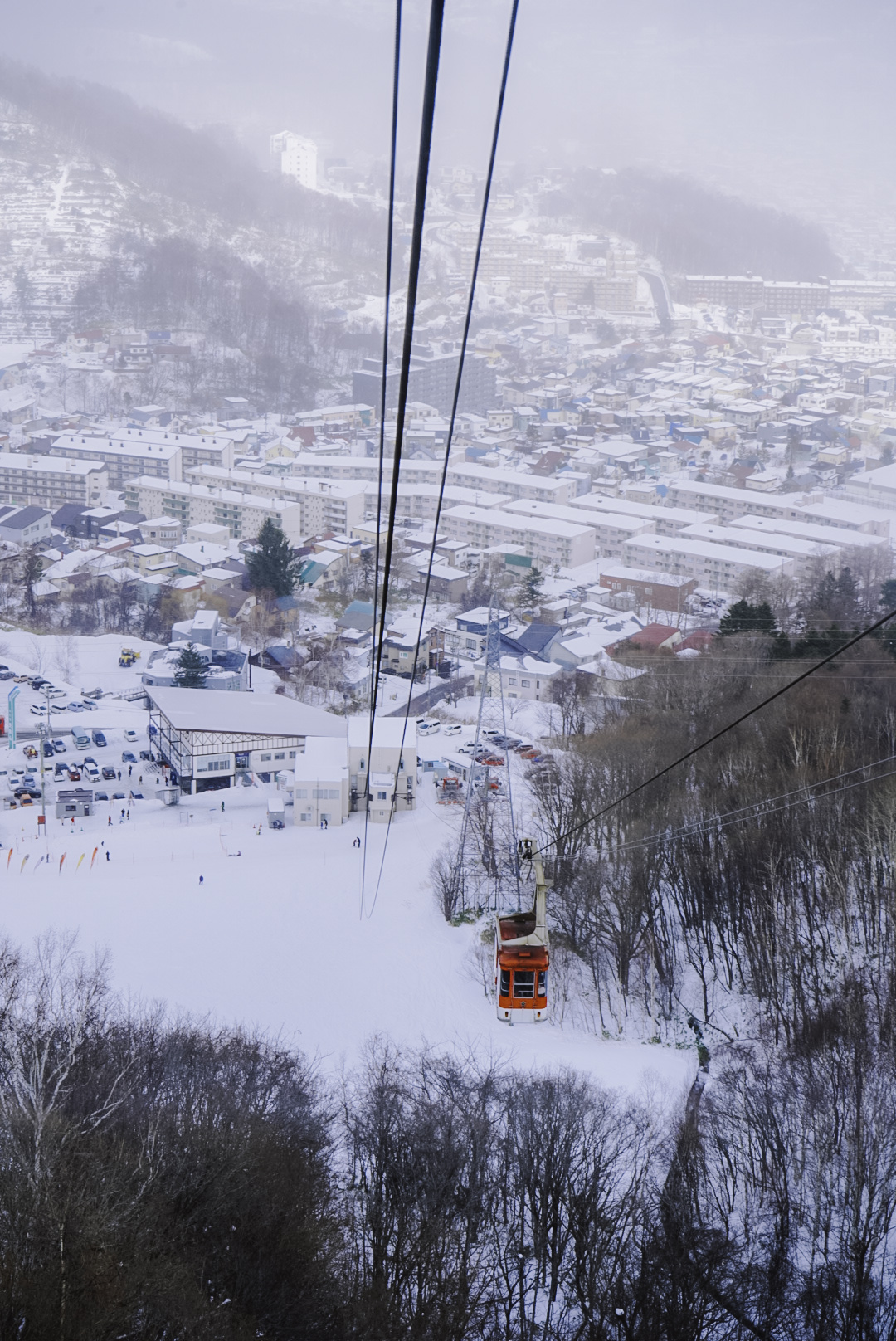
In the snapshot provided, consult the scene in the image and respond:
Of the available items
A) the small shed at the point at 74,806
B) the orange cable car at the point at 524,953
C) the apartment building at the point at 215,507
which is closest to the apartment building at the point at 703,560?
the apartment building at the point at 215,507

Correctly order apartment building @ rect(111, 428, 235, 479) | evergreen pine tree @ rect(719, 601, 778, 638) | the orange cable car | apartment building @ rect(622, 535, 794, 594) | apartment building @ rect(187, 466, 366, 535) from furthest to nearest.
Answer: apartment building @ rect(111, 428, 235, 479) < apartment building @ rect(187, 466, 366, 535) < apartment building @ rect(622, 535, 794, 594) < evergreen pine tree @ rect(719, 601, 778, 638) < the orange cable car

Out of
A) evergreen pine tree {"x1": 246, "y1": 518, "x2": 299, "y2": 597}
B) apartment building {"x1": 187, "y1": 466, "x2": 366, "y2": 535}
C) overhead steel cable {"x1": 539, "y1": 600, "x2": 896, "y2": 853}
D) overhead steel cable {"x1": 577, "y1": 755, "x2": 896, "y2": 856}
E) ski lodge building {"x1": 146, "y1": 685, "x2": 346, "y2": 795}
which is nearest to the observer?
overhead steel cable {"x1": 539, "y1": 600, "x2": 896, "y2": 853}

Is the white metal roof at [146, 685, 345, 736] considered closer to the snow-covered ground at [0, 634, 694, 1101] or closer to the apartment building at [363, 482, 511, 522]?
the snow-covered ground at [0, 634, 694, 1101]

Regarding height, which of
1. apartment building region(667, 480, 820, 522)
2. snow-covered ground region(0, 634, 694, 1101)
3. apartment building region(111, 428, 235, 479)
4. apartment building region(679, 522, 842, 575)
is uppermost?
apartment building region(111, 428, 235, 479)

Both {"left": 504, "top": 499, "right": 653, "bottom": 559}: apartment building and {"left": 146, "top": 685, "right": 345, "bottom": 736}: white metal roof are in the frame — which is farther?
{"left": 504, "top": 499, "right": 653, "bottom": 559}: apartment building

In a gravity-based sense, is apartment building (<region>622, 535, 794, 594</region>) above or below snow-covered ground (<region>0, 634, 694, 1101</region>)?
above

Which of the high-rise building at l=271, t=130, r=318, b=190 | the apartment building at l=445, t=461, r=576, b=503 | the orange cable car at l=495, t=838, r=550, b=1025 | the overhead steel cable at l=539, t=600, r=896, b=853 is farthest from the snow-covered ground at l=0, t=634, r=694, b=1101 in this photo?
the high-rise building at l=271, t=130, r=318, b=190
